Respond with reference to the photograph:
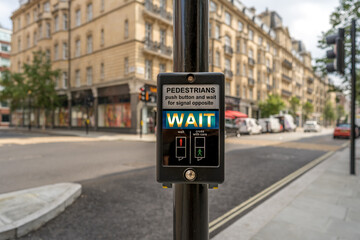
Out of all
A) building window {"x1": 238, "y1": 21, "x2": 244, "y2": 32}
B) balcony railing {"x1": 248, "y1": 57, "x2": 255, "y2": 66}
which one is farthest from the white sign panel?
balcony railing {"x1": 248, "y1": 57, "x2": 255, "y2": 66}

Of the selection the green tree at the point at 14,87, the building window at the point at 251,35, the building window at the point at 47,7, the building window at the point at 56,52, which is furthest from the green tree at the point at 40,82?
the building window at the point at 251,35

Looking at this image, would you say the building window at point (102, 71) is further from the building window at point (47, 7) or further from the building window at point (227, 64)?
the building window at point (227, 64)

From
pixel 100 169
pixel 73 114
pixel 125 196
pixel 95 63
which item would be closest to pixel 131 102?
pixel 95 63

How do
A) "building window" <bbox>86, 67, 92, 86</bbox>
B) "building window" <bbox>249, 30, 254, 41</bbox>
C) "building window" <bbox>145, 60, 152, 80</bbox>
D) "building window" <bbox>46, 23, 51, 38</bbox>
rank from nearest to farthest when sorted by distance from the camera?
"building window" <bbox>145, 60, 152, 80</bbox> < "building window" <bbox>86, 67, 92, 86</bbox> < "building window" <bbox>46, 23, 51, 38</bbox> < "building window" <bbox>249, 30, 254, 41</bbox>

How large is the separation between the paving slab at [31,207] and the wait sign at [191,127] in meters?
2.62

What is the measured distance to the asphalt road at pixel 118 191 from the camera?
302 cm

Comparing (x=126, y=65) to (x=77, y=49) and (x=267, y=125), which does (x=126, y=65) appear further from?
(x=267, y=125)

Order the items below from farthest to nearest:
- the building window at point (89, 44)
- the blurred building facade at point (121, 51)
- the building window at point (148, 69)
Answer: the building window at point (89, 44), the building window at point (148, 69), the blurred building facade at point (121, 51)

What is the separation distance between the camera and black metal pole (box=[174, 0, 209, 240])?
1.20 m

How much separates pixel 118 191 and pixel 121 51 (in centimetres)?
2069

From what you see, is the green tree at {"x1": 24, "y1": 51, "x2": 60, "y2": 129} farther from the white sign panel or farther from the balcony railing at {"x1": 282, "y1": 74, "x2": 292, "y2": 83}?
the balcony railing at {"x1": 282, "y1": 74, "x2": 292, "y2": 83}

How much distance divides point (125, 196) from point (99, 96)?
74.3 feet

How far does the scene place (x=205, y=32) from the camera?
4.09 feet

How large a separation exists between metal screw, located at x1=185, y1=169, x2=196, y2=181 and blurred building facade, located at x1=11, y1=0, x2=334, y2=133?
19499 mm
